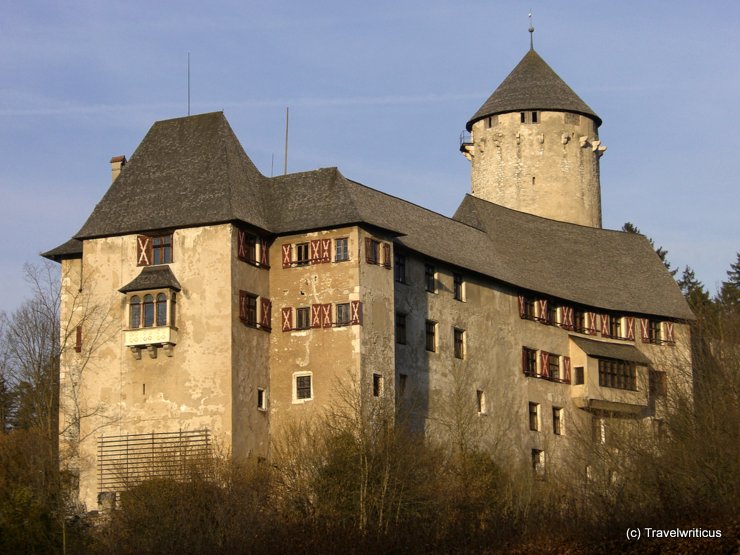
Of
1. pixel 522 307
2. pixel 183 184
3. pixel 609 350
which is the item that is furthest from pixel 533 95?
pixel 183 184

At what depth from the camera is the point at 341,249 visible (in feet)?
186

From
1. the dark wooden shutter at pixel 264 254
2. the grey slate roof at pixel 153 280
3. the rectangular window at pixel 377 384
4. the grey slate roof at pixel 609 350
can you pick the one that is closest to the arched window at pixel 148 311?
the grey slate roof at pixel 153 280

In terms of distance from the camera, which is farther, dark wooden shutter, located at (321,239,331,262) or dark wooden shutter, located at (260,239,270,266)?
dark wooden shutter, located at (260,239,270,266)

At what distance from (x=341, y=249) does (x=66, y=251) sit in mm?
10987

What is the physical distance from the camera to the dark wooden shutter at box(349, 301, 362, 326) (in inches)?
2189

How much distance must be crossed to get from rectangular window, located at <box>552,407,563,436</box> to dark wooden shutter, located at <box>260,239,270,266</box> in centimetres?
1510

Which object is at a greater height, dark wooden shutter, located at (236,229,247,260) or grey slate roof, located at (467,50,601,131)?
grey slate roof, located at (467,50,601,131)

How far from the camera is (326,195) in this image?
5838 cm

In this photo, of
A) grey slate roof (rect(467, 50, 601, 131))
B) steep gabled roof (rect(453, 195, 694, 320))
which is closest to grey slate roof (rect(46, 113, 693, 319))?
steep gabled roof (rect(453, 195, 694, 320))

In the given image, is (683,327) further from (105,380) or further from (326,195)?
(105,380)

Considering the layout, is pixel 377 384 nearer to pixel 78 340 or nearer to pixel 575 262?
pixel 78 340

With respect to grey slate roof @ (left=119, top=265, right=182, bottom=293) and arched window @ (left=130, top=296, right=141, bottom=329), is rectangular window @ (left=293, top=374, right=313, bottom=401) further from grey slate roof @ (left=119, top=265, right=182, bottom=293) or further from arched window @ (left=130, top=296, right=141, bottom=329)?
arched window @ (left=130, top=296, right=141, bottom=329)

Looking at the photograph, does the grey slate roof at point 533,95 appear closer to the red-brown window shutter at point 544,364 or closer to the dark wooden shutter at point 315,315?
the red-brown window shutter at point 544,364

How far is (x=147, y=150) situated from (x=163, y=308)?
704 cm
